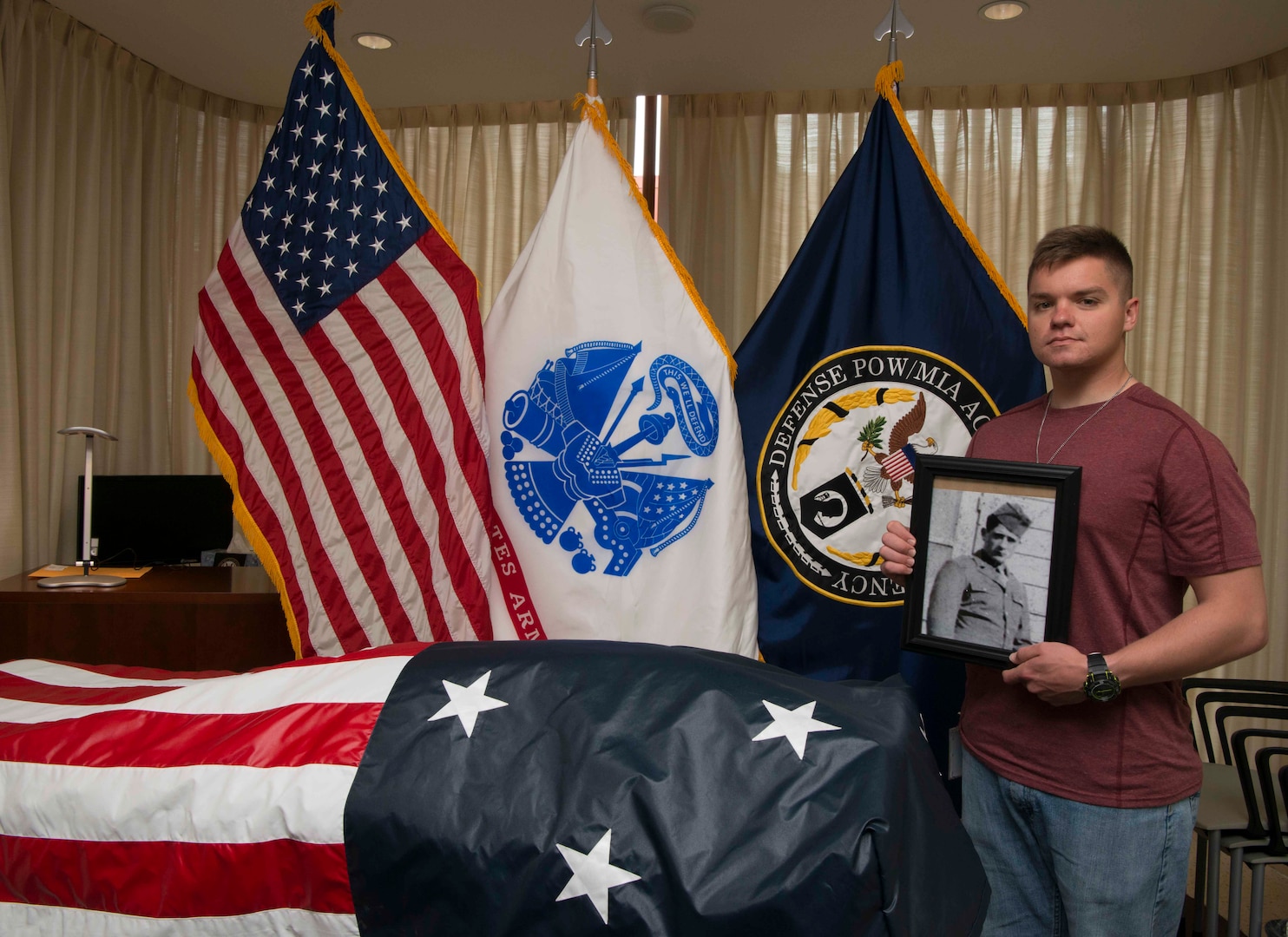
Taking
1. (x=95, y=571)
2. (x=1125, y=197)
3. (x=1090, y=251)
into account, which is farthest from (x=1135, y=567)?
(x=95, y=571)

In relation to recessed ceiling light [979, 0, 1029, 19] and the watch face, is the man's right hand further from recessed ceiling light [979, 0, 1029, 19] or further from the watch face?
recessed ceiling light [979, 0, 1029, 19]

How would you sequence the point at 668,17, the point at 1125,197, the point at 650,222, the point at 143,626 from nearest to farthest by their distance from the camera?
the point at 650,222 < the point at 143,626 < the point at 668,17 < the point at 1125,197

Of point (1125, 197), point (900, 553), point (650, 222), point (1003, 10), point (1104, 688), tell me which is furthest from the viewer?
point (1125, 197)

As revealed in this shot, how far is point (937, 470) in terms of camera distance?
1353mm

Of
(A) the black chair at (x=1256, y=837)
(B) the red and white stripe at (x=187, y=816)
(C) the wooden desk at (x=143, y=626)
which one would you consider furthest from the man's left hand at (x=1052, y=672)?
(C) the wooden desk at (x=143, y=626)

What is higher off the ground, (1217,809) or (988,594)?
(988,594)

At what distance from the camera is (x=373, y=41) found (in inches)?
117

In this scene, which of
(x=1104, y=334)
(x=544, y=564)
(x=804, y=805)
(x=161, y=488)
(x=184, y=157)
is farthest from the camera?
(x=184, y=157)

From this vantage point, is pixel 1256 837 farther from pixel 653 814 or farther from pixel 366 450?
pixel 366 450

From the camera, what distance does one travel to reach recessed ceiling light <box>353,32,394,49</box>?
292 centimetres

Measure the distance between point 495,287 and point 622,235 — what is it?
1.79m

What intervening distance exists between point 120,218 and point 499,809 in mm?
3188

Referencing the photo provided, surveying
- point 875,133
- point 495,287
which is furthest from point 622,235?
point 495,287

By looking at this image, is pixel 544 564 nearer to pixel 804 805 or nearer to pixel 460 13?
pixel 804 805
